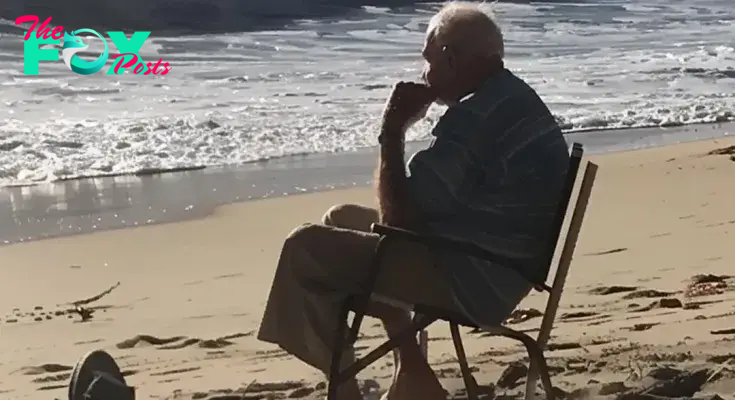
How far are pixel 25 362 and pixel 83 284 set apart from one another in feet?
4.01

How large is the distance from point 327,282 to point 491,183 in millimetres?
542

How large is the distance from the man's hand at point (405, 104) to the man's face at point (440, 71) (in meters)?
0.03

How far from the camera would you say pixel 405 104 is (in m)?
3.13

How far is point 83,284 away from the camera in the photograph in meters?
5.64

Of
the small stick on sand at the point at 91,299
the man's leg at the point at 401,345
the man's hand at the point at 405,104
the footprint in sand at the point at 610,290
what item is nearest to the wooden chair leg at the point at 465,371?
the man's leg at the point at 401,345

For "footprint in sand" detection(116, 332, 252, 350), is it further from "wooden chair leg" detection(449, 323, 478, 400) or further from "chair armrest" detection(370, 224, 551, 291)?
"chair armrest" detection(370, 224, 551, 291)

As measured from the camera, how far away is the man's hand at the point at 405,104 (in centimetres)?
312

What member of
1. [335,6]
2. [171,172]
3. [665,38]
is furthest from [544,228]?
[335,6]

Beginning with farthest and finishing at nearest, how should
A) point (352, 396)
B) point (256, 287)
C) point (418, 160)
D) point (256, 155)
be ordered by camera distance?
point (256, 155)
point (256, 287)
point (352, 396)
point (418, 160)

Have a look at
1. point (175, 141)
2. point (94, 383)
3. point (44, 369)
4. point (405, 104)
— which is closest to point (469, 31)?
point (405, 104)

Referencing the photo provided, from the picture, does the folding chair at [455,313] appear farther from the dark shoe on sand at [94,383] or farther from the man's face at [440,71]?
the dark shoe on sand at [94,383]

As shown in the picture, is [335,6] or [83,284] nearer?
[83,284]

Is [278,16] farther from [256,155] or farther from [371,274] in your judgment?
[371,274]

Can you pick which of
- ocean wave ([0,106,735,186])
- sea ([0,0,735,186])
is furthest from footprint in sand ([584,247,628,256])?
ocean wave ([0,106,735,186])
